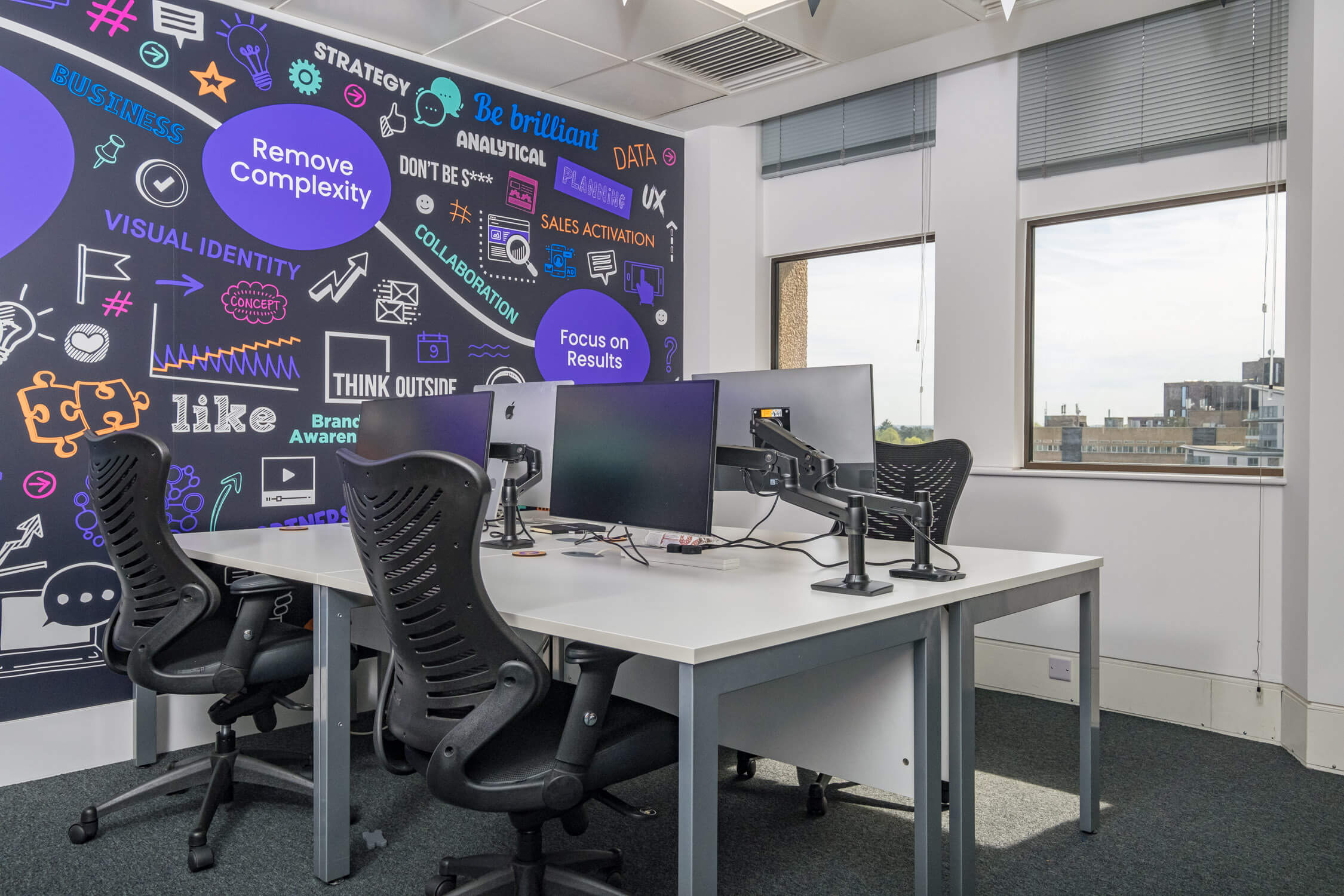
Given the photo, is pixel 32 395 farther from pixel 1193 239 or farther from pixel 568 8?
pixel 1193 239

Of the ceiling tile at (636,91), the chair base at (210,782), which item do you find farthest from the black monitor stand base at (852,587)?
the ceiling tile at (636,91)

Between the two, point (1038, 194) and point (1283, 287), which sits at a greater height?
point (1038, 194)

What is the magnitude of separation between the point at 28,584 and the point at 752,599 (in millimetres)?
2571

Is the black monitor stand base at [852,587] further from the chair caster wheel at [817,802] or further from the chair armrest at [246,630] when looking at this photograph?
the chair armrest at [246,630]

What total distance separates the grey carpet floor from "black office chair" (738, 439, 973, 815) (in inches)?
20.3

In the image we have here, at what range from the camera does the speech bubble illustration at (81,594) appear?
3162 millimetres

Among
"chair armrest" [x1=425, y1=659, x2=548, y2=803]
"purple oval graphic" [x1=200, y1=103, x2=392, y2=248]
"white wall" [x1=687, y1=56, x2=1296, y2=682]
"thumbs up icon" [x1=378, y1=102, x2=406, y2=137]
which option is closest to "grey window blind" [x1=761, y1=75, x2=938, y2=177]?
"white wall" [x1=687, y1=56, x2=1296, y2=682]

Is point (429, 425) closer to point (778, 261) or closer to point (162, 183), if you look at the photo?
point (162, 183)

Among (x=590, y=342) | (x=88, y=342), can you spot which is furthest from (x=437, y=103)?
(x=88, y=342)

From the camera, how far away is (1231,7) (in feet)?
12.0

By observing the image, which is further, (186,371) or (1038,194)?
(1038,194)

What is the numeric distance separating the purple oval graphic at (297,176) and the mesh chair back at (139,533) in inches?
52.5

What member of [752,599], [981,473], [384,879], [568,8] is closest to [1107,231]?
[981,473]

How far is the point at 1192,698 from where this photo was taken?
12.0 feet
